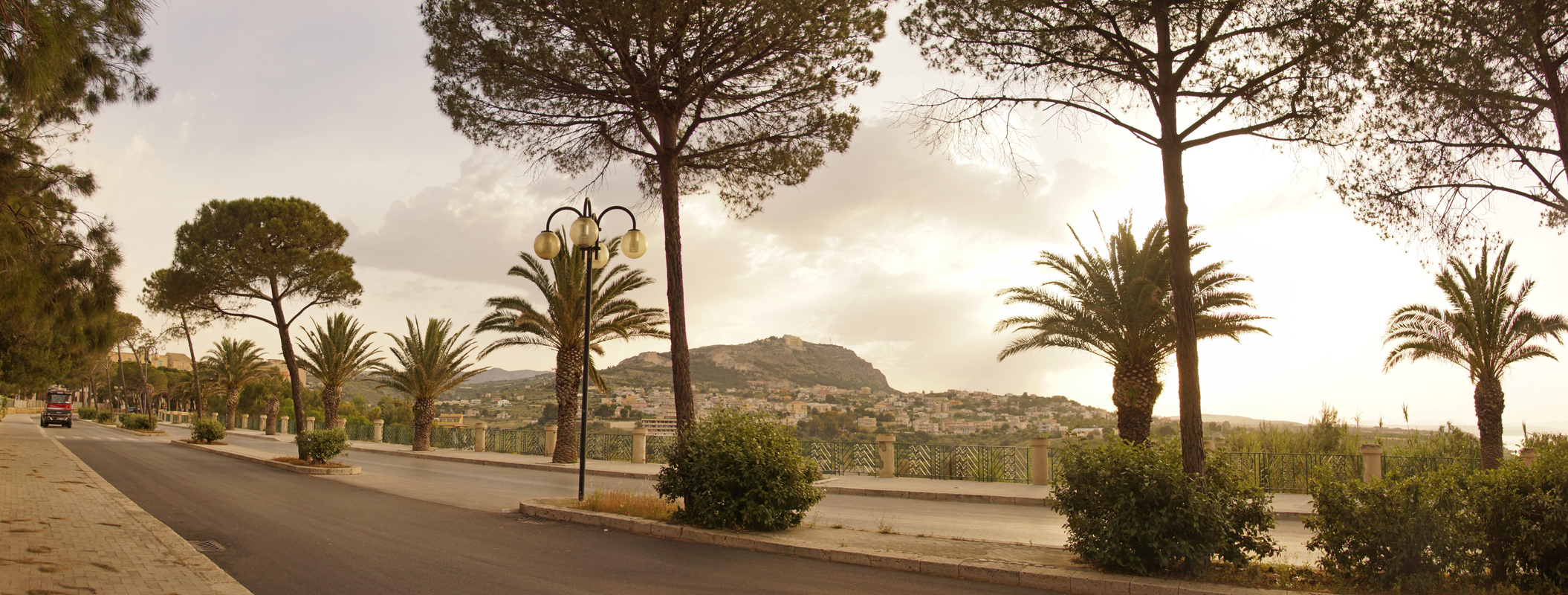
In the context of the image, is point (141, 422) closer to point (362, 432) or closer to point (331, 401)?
point (362, 432)

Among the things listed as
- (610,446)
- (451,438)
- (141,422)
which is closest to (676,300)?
(610,446)

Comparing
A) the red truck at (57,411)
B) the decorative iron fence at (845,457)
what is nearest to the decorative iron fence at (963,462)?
the decorative iron fence at (845,457)

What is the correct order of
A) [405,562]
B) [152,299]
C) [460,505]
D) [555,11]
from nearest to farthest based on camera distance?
[405,562] → [555,11] → [460,505] → [152,299]

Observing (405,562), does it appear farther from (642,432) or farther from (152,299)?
(152,299)

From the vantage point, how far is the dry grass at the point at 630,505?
9812mm

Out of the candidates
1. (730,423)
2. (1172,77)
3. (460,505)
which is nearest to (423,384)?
(460,505)

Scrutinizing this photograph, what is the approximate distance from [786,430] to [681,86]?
5.36 metres

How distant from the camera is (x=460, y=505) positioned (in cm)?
1217

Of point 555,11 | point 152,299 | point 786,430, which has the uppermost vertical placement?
point 555,11

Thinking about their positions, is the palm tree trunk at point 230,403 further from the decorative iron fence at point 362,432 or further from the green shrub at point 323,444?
the green shrub at point 323,444

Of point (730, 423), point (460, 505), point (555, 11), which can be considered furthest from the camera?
point (460, 505)

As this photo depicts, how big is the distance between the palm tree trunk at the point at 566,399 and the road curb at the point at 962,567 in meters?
16.0

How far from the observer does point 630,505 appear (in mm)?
10352

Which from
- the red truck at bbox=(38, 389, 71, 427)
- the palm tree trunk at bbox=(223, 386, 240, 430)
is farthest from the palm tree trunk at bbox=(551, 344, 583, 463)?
the red truck at bbox=(38, 389, 71, 427)
